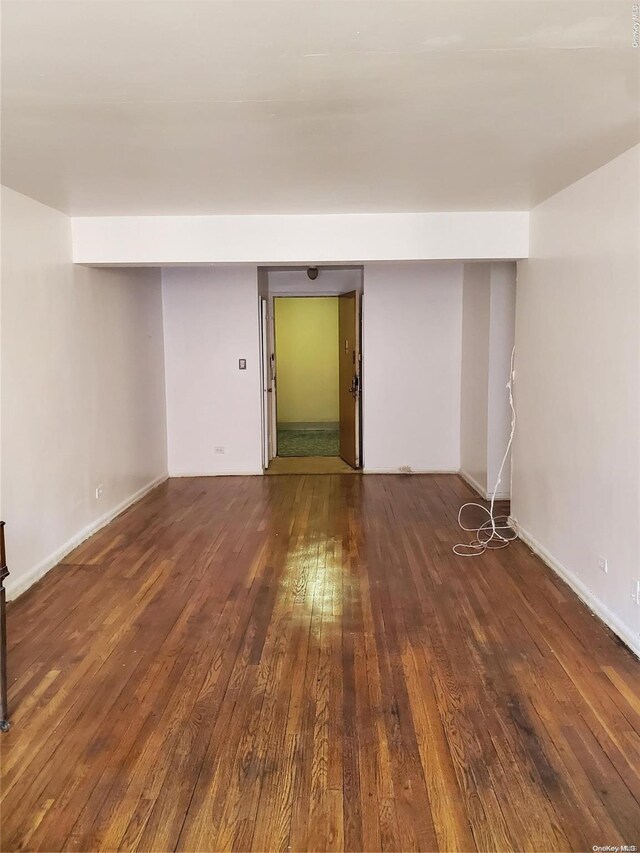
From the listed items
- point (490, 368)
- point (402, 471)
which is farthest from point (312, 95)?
point (402, 471)

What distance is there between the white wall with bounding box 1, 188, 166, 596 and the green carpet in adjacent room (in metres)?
2.89

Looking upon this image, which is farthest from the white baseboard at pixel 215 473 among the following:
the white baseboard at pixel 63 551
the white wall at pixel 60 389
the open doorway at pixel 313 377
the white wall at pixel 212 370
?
the white wall at pixel 60 389

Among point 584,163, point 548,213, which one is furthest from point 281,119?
point 548,213

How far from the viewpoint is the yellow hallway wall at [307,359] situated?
35.3 ft

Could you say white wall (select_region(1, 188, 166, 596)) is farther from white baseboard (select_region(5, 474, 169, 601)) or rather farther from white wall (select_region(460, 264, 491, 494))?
white wall (select_region(460, 264, 491, 494))

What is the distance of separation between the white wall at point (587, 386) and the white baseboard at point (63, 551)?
334cm

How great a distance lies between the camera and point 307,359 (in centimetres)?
1088

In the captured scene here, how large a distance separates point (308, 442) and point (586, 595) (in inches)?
250

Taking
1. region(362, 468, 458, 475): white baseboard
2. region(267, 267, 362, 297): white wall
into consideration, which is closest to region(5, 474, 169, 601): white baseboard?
region(362, 468, 458, 475): white baseboard

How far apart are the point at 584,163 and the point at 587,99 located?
1001mm

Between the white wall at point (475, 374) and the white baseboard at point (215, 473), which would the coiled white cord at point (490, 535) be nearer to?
the white wall at point (475, 374)

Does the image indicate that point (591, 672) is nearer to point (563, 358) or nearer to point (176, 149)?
point (563, 358)

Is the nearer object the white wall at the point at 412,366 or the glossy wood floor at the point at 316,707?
the glossy wood floor at the point at 316,707

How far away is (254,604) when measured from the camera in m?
3.71
